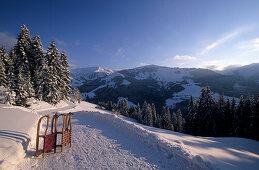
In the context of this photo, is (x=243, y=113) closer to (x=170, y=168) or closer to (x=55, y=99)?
(x=170, y=168)

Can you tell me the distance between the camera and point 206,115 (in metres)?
24.5

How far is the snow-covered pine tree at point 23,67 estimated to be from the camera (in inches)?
757

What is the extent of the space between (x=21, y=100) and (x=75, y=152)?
20.3 metres

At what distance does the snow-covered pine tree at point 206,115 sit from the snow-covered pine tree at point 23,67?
115 ft

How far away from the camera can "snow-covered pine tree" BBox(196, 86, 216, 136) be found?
24297 millimetres

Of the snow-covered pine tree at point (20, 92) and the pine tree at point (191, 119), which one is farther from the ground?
the snow-covered pine tree at point (20, 92)

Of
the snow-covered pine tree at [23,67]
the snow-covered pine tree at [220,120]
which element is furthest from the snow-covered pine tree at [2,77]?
the snow-covered pine tree at [220,120]

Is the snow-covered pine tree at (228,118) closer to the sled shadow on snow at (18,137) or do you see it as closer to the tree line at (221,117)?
the tree line at (221,117)

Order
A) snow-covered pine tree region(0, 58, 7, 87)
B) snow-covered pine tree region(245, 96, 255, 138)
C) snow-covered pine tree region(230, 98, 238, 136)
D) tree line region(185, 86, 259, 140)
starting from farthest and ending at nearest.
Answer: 1. snow-covered pine tree region(0, 58, 7, 87)
2. snow-covered pine tree region(230, 98, 238, 136)
3. tree line region(185, 86, 259, 140)
4. snow-covered pine tree region(245, 96, 255, 138)

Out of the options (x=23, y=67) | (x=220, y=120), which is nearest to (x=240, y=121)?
(x=220, y=120)

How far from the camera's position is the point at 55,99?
23641 mm

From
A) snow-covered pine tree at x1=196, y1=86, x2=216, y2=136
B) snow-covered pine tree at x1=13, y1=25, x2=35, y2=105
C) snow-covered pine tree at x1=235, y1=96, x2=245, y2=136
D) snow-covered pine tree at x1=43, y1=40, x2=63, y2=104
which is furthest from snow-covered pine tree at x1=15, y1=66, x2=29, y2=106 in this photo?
snow-covered pine tree at x1=235, y1=96, x2=245, y2=136

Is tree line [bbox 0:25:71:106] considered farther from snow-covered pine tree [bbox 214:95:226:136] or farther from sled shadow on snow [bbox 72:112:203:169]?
snow-covered pine tree [bbox 214:95:226:136]

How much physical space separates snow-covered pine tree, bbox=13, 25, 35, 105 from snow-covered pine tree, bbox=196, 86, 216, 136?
1376 inches
